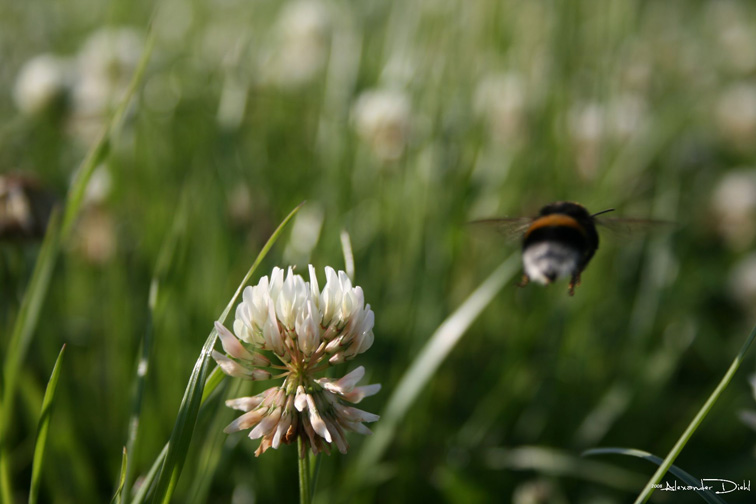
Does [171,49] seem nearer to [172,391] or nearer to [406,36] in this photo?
[406,36]

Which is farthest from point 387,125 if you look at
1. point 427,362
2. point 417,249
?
point 427,362

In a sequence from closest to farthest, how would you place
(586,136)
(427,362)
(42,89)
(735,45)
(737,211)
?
(427,362) → (42,89) → (586,136) → (737,211) → (735,45)

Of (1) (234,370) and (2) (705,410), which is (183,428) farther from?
(2) (705,410)

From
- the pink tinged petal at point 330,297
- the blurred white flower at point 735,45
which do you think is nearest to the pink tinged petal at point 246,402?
the pink tinged petal at point 330,297

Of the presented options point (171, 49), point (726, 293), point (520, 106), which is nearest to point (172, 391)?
point (520, 106)

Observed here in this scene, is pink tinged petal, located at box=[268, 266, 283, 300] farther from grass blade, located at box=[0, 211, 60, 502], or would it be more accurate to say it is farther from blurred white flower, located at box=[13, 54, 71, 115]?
blurred white flower, located at box=[13, 54, 71, 115]
